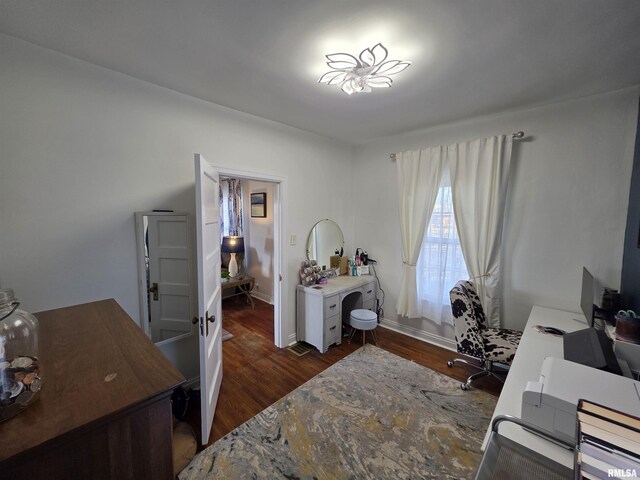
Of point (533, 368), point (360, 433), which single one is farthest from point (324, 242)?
point (533, 368)

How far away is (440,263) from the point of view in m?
2.87

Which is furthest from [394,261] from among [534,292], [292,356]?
[292,356]

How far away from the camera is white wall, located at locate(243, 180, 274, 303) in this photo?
14.0 feet

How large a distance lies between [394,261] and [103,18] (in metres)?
3.24

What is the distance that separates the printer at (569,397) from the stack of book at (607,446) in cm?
35

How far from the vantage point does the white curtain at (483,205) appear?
94.5 inches

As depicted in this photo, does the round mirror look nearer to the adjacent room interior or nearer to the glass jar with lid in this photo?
the adjacent room interior

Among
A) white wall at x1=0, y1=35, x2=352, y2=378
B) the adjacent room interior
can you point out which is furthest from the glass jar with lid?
white wall at x1=0, y1=35, x2=352, y2=378

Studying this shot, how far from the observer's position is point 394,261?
3.32 metres

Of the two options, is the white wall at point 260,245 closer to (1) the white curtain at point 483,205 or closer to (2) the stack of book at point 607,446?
(1) the white curtain at point 483,205

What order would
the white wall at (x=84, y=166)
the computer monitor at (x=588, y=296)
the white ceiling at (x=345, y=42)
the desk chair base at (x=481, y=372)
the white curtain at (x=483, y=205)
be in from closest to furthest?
the white ceiling at (x=345, y=42) < the white wall at (x=84, y=166) < the computer monitor at (x=588, y=296) < the desk chair base at (x=481, y=372) < the white curtain at (x=483, y=205)

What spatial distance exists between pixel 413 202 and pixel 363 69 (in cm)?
176

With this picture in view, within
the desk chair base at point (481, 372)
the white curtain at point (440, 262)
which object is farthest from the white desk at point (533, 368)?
the white curtain at point (440, 262)

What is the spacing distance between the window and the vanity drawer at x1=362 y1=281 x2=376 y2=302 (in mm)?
592
